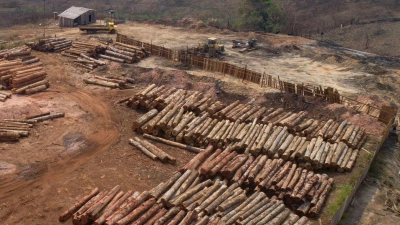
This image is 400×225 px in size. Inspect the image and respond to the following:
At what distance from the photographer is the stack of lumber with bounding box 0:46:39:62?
3559 cm

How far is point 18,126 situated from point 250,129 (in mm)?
13724

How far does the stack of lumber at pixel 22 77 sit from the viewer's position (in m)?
31.0

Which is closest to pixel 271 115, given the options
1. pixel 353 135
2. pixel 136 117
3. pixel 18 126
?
pixel 353 135

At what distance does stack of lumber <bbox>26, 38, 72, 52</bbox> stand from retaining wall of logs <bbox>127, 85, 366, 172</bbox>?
15659 mm

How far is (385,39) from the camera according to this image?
178 ft

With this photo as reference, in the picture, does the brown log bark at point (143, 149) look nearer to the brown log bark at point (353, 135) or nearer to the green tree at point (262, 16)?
the brown log bark at point (353, 135)

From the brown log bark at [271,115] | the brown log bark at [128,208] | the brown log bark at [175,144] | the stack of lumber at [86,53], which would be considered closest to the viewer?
the brown log bark at [128,208]

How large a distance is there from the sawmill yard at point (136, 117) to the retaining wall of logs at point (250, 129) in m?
0.42

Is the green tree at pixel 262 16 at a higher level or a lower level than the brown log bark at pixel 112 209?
higher

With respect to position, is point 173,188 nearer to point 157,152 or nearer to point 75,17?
point 157,152

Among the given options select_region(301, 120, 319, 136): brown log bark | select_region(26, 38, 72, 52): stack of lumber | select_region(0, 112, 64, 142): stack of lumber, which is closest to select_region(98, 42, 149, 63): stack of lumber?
select_region(26, 38, 72, 52): stack of lumber

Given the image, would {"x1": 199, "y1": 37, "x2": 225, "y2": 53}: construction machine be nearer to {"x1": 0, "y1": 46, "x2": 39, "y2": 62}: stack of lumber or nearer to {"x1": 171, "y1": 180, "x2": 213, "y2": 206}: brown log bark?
{"x1": 0, "y1": 46, "x2": 39, "y2": 62}: stack of lumber

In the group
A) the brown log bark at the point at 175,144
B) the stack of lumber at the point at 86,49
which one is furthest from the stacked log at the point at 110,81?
the brown log bark at the point at 175,144

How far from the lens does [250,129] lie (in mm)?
24281
